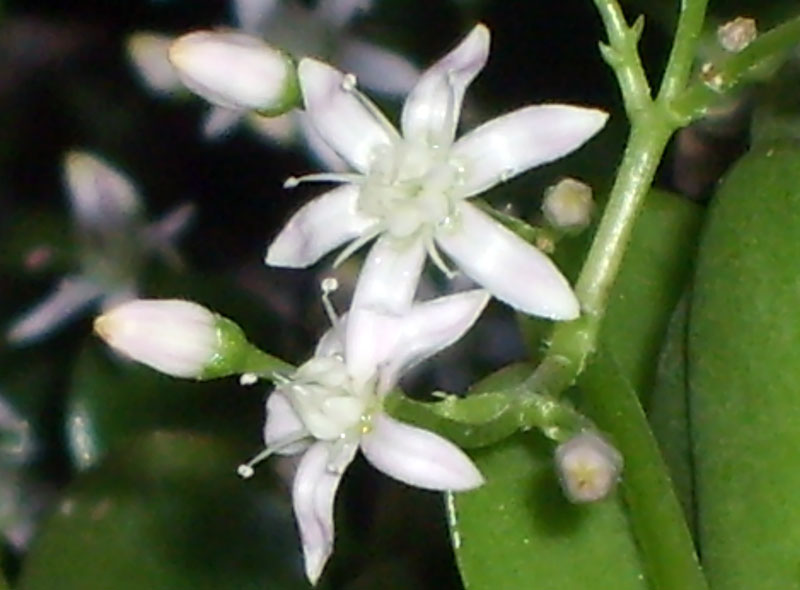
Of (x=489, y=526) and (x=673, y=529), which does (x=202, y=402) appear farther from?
(x=673, y=529)

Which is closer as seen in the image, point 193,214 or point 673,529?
point 673,529

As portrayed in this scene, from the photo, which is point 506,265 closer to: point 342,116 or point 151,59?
point 342,116

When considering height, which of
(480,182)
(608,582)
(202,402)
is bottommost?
(202,402)

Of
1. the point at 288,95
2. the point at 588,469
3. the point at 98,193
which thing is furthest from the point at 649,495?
the point at 98,193

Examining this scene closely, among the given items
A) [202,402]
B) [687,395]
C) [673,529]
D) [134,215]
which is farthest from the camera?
[134,215]

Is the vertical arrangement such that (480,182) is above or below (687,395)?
above

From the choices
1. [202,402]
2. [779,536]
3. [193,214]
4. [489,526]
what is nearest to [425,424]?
[489,526]

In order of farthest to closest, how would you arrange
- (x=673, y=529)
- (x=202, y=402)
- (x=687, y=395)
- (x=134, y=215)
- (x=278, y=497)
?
1. (x=134, y=215)
2. (x=202, y=402)
3. (x=278, y=497)
4. (x=687, y=395)
5. (x=673, y=529)
